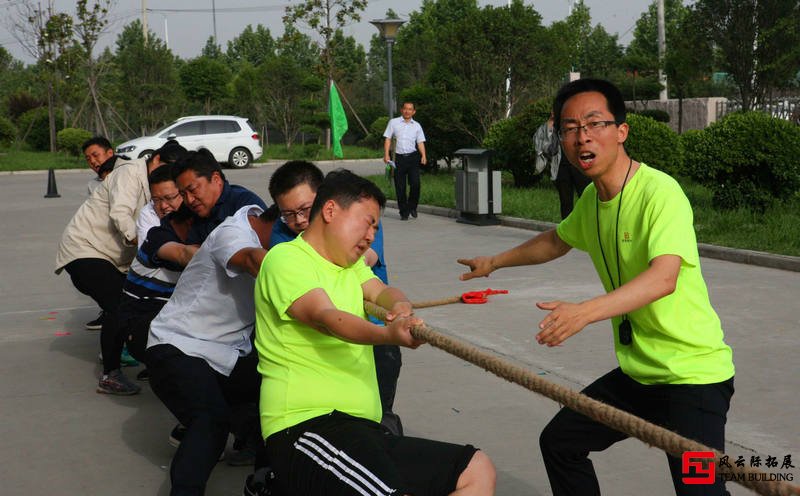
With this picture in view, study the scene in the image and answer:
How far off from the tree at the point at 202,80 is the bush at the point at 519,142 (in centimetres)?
2474

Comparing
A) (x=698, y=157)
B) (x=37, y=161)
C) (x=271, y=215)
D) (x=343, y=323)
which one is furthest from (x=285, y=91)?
(x=343, y=323)

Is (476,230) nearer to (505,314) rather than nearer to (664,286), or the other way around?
(505,314)

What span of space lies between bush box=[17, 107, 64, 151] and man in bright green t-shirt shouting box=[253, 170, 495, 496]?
3818cm

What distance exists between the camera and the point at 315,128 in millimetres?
38750

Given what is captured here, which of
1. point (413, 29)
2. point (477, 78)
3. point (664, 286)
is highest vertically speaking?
point (413, 29)

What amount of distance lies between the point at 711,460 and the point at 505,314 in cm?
564

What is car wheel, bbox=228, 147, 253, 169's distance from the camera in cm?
3038

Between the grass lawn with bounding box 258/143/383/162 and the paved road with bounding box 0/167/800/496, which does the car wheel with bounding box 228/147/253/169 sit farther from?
the paved road with bounding box 0/167/800/496

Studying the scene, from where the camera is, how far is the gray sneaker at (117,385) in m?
6.23

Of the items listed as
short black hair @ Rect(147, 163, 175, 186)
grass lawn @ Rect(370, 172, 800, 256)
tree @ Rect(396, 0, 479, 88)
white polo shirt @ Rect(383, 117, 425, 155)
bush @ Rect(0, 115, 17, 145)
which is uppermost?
tree @ Rect(396, 0, 479, 88)

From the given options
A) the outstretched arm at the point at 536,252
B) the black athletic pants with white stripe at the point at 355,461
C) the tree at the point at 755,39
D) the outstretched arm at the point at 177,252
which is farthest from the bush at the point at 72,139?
the black athletic pants with white stripe at the point at 355,461

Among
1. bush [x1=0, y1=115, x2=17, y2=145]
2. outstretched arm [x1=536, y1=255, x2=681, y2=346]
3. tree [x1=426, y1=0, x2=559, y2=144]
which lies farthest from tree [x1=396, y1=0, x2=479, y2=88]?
outstretched arm [x1=536, y1=255, x2=681, y2=346]

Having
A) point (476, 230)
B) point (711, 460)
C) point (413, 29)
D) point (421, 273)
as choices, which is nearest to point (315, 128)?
point (413, 29)

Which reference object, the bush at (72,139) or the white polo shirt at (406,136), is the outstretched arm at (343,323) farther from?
the bush at (72,139)
